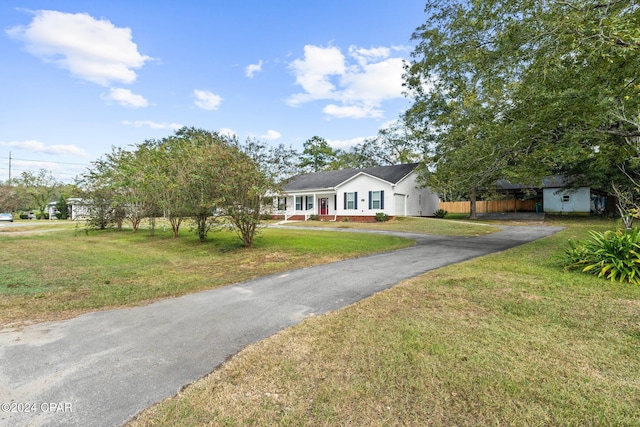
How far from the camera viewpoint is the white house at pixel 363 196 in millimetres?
25531

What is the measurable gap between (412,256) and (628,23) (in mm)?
6734

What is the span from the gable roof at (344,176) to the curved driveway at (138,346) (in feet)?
63.7

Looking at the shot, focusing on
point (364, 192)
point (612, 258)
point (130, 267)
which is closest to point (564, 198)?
point (364, 192)

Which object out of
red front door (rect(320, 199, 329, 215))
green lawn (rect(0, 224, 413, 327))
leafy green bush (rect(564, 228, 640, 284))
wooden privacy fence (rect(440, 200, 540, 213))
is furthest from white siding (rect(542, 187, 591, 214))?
leafy green bush (rect(564, 228, 640, 284))

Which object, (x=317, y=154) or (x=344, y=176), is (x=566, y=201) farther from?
(x=317, y=154)

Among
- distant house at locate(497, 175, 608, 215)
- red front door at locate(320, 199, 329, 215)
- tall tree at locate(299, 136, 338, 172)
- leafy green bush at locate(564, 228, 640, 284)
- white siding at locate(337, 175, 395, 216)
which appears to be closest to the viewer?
leafy green bush at locate(564, 228, 640, 284)

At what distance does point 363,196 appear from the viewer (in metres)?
26.5

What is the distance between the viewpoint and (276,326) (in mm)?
4383

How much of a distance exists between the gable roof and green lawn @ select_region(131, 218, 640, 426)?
2107cm

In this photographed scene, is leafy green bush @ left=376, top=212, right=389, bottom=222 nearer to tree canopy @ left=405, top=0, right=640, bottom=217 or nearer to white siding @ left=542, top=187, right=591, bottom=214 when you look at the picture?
tree canopy @ left=405, top=0, right=640, bottom=217

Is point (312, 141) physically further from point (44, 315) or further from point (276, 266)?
point (44, 315)

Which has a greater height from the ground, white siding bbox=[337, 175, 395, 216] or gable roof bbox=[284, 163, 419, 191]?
gable roof bbox=[284, 163, 419, 191]

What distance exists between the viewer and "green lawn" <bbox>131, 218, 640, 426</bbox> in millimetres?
2418

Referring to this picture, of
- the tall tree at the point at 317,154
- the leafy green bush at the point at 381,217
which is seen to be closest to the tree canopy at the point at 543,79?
the leafy green bush at the point at 381,217
